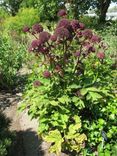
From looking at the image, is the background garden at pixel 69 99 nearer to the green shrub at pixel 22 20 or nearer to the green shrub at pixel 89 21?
the green shrub at pixel 22 20

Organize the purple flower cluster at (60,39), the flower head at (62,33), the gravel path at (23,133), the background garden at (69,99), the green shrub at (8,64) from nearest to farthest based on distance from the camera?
the flower head at (62,33) < the purple flower cluster at (60,39) < the background garden at (69,99) < the gravel path at (23,133) < the green shrub at (8,64)

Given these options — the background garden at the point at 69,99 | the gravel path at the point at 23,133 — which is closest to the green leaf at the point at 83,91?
the background garden at the point at 69,99

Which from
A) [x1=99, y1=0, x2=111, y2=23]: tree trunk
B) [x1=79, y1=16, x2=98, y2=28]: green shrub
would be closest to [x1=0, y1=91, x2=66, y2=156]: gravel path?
[x1=79, y1=16, x2=98, y2=28]: green shrub

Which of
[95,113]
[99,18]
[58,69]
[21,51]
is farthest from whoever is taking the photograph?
[99,18]

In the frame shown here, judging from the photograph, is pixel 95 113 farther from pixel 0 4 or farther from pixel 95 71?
pixel 0 4

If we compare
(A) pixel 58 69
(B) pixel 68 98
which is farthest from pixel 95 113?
(A) pixel 58 69

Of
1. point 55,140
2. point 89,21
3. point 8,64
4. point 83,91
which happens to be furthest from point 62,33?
point 89,21

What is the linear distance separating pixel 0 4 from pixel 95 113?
30655 millimetres

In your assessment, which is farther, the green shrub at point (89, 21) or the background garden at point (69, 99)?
the green shrub at point (89, 21)

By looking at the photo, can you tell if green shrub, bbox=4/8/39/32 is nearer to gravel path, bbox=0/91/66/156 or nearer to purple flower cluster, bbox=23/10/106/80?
gravel path, bbox=0/91/66/156

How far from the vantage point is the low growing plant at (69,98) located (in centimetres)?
427

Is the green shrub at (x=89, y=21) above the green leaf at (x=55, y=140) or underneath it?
underneath

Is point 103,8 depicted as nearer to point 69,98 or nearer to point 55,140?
point 69,98

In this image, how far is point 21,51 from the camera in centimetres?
795
